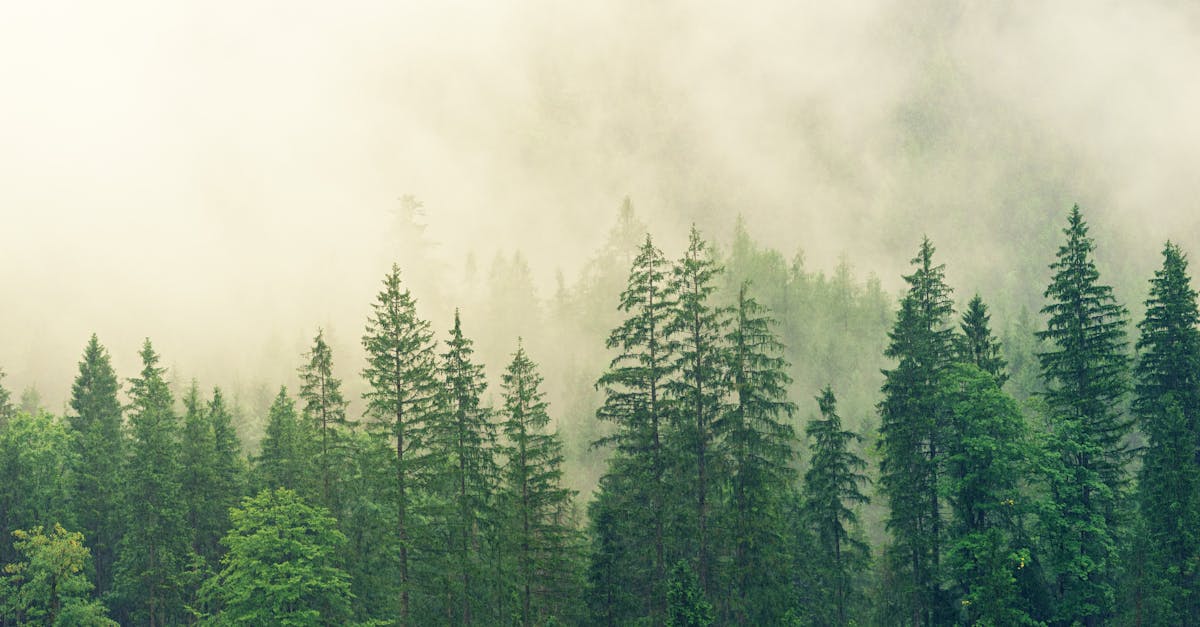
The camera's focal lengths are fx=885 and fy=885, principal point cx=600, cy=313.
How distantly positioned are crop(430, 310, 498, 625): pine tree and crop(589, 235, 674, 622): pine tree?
4923 millimetres

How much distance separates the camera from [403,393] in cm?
3747

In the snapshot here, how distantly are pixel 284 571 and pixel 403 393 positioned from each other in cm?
838

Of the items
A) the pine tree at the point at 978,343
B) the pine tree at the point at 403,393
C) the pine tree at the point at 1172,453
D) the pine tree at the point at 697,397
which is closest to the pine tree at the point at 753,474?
the pine tree at the point at 697,397

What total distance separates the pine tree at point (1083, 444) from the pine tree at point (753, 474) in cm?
1087

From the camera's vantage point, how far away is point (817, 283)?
461 ft

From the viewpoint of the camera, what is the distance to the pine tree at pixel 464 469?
120ft

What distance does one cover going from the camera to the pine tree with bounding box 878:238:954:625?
36.5 meters

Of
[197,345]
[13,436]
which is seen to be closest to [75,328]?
[197,345]

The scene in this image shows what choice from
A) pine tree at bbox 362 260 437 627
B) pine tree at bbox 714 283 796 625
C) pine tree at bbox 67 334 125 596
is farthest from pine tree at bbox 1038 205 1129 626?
pine tree at bbox 67 334 125 596

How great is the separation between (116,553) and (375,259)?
124158 mm

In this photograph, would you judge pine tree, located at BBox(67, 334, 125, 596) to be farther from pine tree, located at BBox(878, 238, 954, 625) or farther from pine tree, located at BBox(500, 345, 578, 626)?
pine tree, located at BBox(878, 238, 954, 625)

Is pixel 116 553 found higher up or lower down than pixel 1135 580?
higher up

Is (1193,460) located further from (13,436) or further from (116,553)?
(13,436)

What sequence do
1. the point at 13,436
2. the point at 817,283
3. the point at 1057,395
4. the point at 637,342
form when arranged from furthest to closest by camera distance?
1. the point at 817,283
2. the point at 13,436
3. the point at 1057,395
4. the point at 637,342
